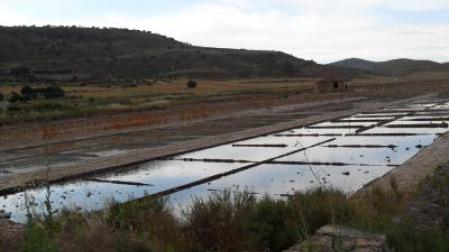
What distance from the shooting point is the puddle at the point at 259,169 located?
11055mm

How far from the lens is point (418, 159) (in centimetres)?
1341

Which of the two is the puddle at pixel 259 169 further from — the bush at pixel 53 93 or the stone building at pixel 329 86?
the stone building at pixel 329 86

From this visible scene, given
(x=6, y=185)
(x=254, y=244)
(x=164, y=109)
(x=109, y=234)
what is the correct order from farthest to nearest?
(x=164, y=109) < (x=6, y=185) < (x=254, y=244) < (x=109, y=234)

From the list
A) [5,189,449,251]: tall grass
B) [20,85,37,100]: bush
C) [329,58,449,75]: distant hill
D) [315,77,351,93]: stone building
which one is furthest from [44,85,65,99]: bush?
[329,58,449,75]: distant hill

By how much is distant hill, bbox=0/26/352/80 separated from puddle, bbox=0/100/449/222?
5901 cm

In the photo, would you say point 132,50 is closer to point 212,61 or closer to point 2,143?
point 212,61

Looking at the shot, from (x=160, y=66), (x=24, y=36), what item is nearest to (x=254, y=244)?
(x=160, y=66)

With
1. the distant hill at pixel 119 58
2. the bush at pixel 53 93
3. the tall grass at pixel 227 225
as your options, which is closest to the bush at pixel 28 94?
the bush at pixel 53 93

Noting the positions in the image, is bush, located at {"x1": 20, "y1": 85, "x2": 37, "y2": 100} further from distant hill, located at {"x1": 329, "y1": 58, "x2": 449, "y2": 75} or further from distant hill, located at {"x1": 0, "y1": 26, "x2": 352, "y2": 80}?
distant hill, located at {"x1": 329, "y1": 58, "x2": 449, "y2": 75}

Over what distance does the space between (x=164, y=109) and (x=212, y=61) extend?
224ft

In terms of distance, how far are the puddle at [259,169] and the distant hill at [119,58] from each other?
5901cm

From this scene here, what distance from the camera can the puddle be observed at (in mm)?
11055

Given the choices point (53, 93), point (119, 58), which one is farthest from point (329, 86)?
A: point (119, 58)

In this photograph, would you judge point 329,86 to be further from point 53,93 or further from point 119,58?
point 119,58
